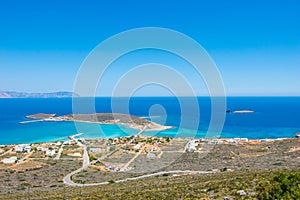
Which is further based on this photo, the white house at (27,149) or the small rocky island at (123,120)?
the small rocky island at (123,120)

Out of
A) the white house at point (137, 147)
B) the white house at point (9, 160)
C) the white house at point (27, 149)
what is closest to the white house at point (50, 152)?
the white house at point (27, 149)

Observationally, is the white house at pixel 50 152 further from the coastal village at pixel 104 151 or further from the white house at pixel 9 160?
the white house at pixel 9 160

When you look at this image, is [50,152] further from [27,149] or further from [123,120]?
[123,120]

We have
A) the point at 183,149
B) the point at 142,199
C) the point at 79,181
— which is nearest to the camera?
the point at 142,199

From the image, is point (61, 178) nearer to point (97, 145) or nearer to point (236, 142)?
point (97, 145)

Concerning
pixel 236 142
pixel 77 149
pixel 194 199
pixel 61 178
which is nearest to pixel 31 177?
pixel 61 178

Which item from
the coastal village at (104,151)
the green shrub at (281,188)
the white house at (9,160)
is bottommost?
the coastal village at (104,151)

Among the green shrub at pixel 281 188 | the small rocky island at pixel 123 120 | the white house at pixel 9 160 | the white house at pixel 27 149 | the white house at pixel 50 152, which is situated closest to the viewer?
the green shrub at pixel 281 188

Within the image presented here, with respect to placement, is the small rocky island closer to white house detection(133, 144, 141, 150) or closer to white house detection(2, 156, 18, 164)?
white house detection(133, 144, 141, 150)

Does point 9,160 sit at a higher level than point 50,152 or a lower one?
higher

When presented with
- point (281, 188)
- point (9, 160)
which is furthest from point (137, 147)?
point (281, 188)

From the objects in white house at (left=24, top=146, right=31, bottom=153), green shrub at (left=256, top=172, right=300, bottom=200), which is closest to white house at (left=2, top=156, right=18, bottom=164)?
white house at (left=24, top=146, right=31, bottom=153)
